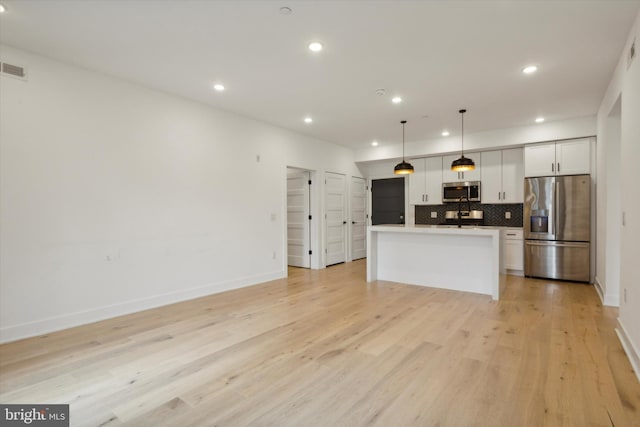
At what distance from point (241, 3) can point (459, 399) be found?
10.4ft

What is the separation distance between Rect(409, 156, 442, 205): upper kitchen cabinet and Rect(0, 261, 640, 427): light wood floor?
11.2 feet

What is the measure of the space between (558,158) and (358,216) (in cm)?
419

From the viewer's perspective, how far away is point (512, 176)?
6.27 meters

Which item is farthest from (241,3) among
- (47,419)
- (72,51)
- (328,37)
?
(47,419)

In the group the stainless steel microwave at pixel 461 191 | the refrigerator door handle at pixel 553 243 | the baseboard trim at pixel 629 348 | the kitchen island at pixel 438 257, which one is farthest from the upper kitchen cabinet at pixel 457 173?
the baseboard trim at pixel 629 348

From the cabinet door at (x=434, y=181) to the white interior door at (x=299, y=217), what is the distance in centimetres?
274

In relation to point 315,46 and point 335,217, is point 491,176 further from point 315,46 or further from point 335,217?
point 315,46

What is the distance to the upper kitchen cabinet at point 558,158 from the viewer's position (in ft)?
17.5

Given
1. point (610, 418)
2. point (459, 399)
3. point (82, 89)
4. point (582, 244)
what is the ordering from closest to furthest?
point (610, 418)
point (459, 399)
point (82, 89)
point (582, 244)

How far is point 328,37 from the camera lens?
2852 mm

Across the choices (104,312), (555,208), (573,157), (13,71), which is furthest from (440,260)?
(13,71)

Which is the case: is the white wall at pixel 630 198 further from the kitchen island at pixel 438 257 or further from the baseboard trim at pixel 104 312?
the baseboard trim at pixel 104 312

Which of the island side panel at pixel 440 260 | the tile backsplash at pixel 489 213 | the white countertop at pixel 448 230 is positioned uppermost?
the tile backsplash at pixel 489 213

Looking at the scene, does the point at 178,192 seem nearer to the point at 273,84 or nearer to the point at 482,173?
the point at 273,84
